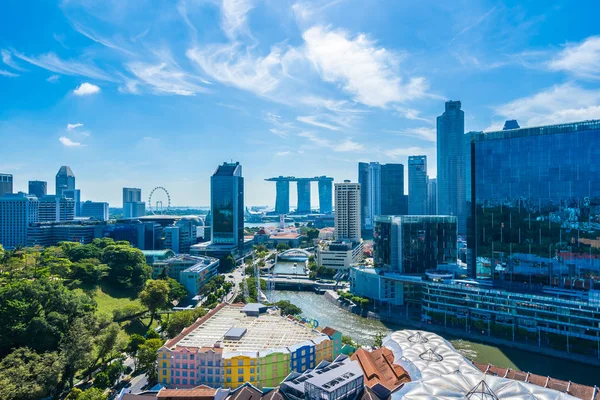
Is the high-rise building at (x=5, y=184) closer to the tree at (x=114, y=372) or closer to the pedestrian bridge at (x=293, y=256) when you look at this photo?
the pedestrian bridge at (x=293, y=256)

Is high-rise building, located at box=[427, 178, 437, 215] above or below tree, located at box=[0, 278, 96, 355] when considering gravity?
above

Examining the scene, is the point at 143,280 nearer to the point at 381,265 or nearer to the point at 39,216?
the point at 381,265

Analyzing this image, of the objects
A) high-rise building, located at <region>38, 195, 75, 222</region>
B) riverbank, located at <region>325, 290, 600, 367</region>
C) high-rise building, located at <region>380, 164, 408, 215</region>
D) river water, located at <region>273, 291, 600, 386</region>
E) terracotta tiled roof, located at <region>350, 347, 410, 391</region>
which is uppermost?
high-rise building, located at <region>380, 164, 408, 215</region>

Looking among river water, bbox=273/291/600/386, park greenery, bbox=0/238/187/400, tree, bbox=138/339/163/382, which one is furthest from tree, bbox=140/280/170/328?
river water, bbox=273/291/600/386

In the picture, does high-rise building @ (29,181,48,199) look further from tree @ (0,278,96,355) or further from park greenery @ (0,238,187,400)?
tree @ (0,278,96,355)

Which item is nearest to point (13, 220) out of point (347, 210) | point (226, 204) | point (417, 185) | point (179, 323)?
point (226, 204)

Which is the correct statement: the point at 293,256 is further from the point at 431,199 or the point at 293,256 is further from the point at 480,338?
the point at 431,199

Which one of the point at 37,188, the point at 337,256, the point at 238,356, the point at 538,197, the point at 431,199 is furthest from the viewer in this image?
the point at 431,199

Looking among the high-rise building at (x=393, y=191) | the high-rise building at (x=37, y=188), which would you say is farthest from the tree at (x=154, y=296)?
the high-rise building at (x=37, y=188)
